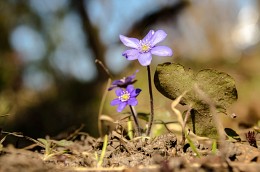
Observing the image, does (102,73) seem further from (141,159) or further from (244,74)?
(141,159)

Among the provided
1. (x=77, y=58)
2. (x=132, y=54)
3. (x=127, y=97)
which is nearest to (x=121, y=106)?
(x=127, y=97)

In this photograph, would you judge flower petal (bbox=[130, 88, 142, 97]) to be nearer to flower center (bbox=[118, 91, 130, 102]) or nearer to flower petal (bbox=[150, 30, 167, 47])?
flower center (bbox=[118, 91, 130, 102])

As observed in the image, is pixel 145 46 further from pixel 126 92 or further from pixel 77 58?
pixel 77 58

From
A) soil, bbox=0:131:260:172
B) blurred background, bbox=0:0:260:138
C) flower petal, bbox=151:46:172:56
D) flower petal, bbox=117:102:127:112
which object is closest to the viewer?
soil, bbox=0:131:260:172

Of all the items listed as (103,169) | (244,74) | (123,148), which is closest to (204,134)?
(123,148)

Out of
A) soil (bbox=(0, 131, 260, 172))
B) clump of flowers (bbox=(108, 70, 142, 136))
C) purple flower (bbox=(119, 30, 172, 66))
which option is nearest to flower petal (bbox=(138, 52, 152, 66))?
purple flower (bbox=(119, 30, 172, 66))

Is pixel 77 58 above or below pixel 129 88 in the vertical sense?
above

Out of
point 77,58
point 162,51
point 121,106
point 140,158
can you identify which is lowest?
point 140,158
